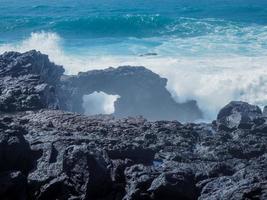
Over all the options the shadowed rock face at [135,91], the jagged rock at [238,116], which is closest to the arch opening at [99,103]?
the shadowed rock face at [135,91]

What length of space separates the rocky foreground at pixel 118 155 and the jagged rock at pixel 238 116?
7 centimetres

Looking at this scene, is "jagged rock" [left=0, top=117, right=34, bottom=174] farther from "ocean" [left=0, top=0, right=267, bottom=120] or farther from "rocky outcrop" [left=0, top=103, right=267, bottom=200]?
"ocean" [left=0, top=0, right=267, bottom=120]

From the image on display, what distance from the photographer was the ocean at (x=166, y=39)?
24562 mm

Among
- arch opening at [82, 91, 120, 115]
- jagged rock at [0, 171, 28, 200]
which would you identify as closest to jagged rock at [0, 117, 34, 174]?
jagged rock at [0, 171, 28, 200]

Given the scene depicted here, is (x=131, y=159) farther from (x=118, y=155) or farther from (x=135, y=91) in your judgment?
(x=135, y=91)

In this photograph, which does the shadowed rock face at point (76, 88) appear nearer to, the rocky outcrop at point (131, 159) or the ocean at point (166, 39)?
the rocky outcrop at point (131, 159)

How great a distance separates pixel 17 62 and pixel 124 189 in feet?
26.4

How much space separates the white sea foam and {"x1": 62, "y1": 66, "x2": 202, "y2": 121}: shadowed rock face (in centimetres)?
143

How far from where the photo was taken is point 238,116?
13062 mm

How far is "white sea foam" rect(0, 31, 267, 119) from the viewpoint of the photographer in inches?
937

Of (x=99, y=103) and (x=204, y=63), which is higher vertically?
(x=204, y=63)

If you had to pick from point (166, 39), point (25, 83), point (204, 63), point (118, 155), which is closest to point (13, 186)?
point (118, 155)

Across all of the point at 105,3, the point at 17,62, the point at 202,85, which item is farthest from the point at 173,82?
the point at 105,3

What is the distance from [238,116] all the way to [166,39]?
24.1 metres
